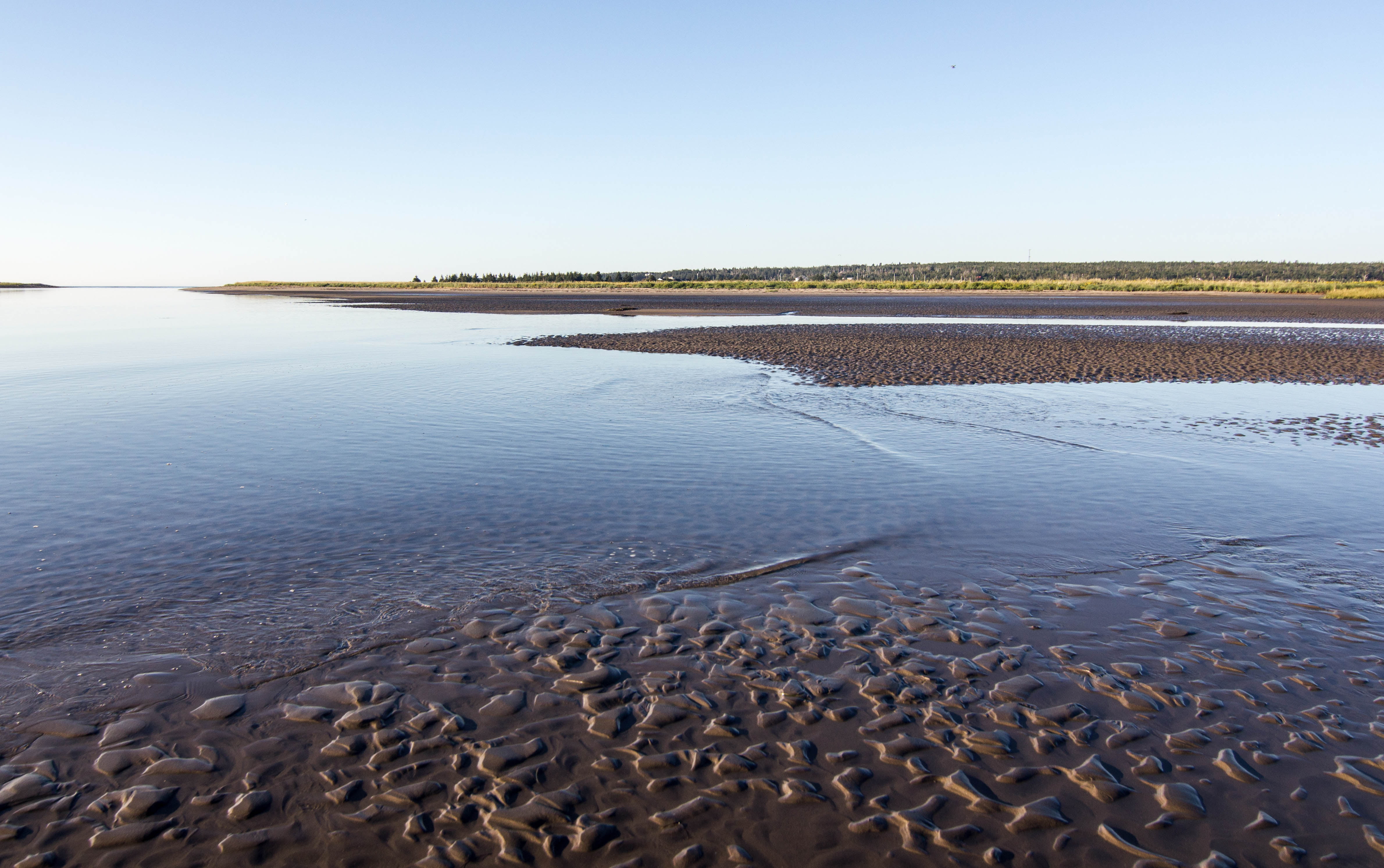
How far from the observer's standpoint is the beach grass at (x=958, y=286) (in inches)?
3184

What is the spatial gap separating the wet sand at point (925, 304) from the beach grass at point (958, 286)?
9.51ft

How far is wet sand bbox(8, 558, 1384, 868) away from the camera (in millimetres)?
4484

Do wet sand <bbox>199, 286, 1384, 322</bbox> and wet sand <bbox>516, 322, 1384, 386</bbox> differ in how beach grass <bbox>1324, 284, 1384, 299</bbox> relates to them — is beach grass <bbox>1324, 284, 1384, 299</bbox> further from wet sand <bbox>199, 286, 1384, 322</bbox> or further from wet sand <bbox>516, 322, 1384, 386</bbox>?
wet sand <bbox>516, 322, 1384, 386</bbox>

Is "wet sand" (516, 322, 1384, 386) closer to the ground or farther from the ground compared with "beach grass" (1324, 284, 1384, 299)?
closer to the ground

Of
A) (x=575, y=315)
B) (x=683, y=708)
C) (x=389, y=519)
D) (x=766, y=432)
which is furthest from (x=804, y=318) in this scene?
(x=683, y=708)

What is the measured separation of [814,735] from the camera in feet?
18.1

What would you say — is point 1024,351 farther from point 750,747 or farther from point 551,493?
point 750,747

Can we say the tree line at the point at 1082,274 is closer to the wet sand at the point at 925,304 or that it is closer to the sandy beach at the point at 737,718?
the wet sand at the point at 925,304

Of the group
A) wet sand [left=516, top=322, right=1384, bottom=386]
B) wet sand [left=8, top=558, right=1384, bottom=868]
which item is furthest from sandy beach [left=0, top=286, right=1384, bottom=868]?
wet sand [left=516, top=322, right=1384, bottom=386]

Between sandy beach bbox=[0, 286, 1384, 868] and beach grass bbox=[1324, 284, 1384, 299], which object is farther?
beach grass bbox=[1324, 284, 1384, 299]

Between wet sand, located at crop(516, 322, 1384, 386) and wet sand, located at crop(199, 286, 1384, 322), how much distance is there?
13265 mm

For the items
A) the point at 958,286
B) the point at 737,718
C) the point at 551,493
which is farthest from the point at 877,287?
the point at 737,718

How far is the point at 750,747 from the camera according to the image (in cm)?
539

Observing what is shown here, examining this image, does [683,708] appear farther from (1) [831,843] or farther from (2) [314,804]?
(2) [314,804]
